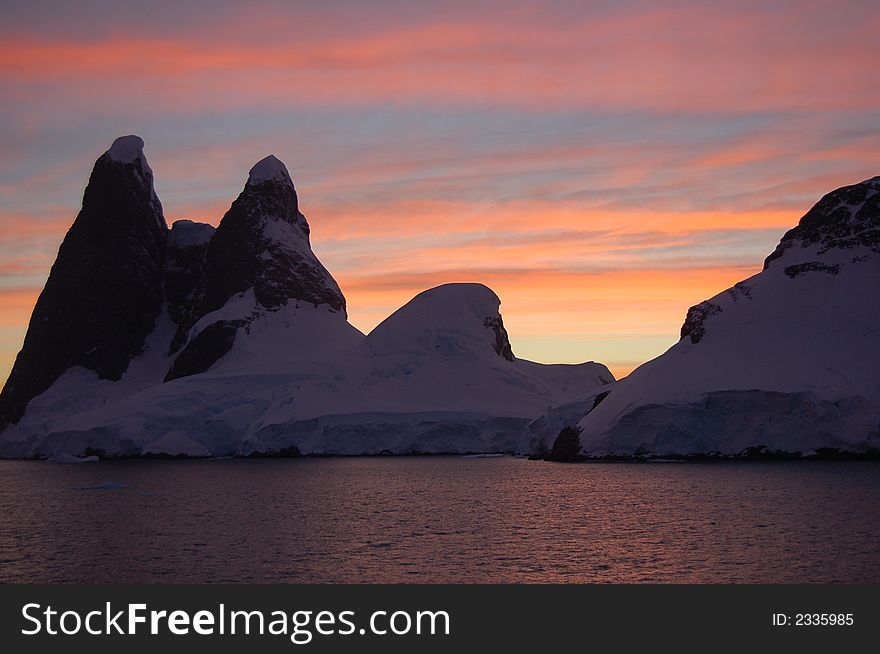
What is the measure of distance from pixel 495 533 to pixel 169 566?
14322mm

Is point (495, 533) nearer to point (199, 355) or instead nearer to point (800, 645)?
point (800, 645)

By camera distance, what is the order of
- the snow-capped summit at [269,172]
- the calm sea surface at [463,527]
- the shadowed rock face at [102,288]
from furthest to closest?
the shadowed rock face at [102,288] → the snow-capped summit at [269,172] → the calm sea surface at [463,527]

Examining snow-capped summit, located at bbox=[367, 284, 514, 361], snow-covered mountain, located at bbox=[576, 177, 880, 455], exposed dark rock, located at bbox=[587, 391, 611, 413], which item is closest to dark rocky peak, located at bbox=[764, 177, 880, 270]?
snow-covered mountain, located at bbox=[576, 177, 880, 455]

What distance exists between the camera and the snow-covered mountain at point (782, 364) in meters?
79.0

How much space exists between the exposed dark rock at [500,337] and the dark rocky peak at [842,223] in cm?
4102

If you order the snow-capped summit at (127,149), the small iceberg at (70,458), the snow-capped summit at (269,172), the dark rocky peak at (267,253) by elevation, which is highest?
the snow-capped summit at (127,149)

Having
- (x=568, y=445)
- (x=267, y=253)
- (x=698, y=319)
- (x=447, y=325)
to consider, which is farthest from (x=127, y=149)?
(x=698, y=319)

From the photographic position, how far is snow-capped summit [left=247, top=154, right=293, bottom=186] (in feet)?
497

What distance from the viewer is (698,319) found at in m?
90.9

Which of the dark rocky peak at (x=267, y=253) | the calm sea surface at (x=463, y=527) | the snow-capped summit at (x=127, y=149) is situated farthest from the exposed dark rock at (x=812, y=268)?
the snow-capped summit at (x=127, y=149)

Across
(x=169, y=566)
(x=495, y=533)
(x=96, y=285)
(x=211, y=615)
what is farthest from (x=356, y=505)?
(x=96, y=285)

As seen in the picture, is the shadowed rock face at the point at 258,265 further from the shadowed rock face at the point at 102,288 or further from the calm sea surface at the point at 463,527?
the calm sea surface at the point at 463,527

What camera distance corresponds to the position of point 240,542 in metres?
43.8

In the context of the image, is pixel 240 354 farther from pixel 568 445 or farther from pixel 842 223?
pixel 842 223
